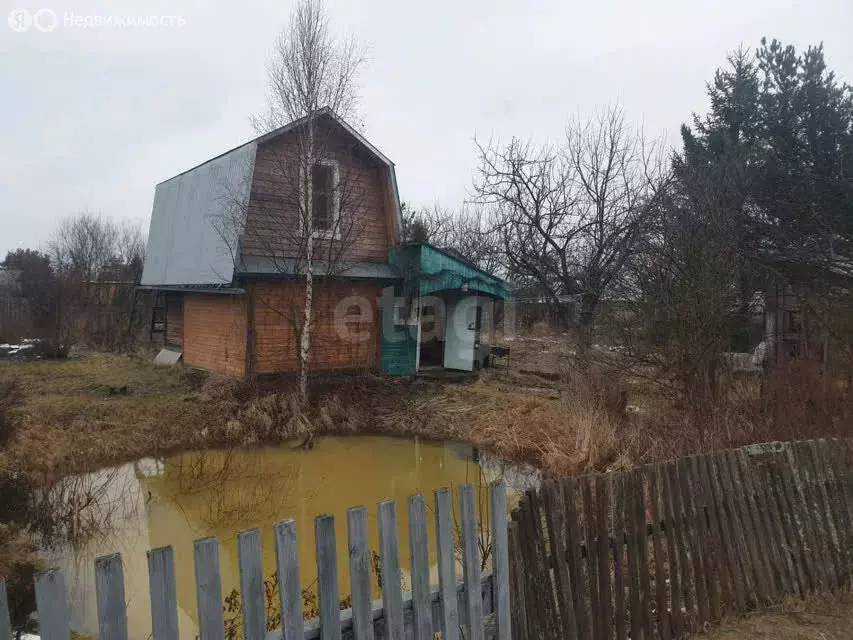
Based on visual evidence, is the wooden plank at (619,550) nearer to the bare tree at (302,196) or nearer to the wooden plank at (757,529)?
the wooden plank at (757,529)

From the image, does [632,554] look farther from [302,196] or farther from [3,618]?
[302,196]

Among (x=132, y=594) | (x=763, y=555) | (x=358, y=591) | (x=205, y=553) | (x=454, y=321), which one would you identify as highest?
(x=454, y=321)

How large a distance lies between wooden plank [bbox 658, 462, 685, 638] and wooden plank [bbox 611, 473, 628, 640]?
1.05 feet

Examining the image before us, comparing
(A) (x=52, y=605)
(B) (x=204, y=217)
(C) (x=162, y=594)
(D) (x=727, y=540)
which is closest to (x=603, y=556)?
(D) (x=727, y=540)

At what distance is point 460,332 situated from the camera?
14641mm

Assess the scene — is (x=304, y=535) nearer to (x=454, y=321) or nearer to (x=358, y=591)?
(x=358, y=591)

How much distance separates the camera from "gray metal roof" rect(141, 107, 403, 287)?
37.6ft

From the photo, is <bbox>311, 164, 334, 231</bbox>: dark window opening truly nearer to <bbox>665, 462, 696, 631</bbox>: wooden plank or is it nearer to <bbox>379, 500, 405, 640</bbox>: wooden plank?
<bbox>665, 462, 696, 631</bbox>: wooden plank

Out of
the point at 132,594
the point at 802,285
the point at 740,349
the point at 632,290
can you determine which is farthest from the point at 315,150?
the point at 740,349

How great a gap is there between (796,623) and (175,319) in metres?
15.7

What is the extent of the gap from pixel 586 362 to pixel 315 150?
22.4ft

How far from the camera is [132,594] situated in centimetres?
481

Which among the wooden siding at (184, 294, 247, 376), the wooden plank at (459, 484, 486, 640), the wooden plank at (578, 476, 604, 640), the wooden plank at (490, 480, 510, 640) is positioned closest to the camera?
the wooden plank at (459, 484, 486, 640)

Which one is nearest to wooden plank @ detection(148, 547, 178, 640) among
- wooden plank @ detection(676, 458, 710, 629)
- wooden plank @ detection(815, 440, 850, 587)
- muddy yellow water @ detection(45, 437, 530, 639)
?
muddy yellow water @ detection(45, 437, 530, 639)
